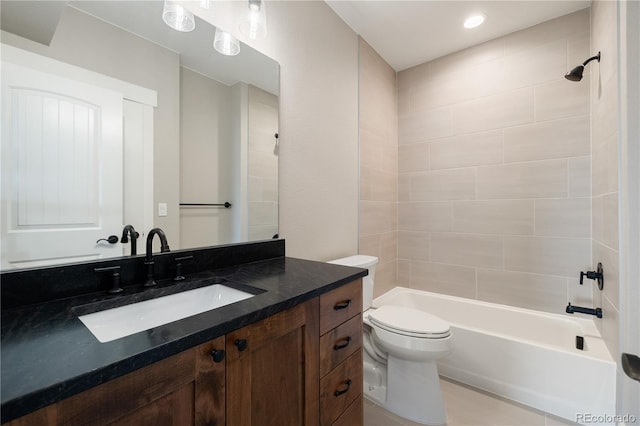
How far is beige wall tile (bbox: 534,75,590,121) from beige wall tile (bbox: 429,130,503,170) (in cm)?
30

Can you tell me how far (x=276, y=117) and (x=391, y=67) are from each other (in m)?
1.74

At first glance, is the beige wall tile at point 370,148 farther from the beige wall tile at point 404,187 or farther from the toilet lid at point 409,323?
the toilet lid at point 409,323

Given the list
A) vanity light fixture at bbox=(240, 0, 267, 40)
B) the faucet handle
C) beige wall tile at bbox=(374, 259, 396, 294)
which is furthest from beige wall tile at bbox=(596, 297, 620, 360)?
vanity light fixture at bbox=(240, 0, 267, 40)

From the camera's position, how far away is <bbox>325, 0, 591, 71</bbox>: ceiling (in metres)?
1.90

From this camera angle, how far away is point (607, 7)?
147 cm

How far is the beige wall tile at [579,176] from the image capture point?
1.93 metres

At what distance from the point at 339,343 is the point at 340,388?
17 centimetres

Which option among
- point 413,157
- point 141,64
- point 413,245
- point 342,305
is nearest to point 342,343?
point 342,305

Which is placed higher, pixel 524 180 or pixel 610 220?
pixel 524 180

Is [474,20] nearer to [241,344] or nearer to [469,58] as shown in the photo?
[469,58]

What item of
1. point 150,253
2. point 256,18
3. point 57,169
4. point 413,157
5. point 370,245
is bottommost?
point 370,245

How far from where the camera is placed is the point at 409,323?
63.2 inches

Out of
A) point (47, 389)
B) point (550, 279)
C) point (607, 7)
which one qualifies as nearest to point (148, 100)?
point (47, 389)

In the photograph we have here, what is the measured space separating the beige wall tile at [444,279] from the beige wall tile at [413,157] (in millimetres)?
904
